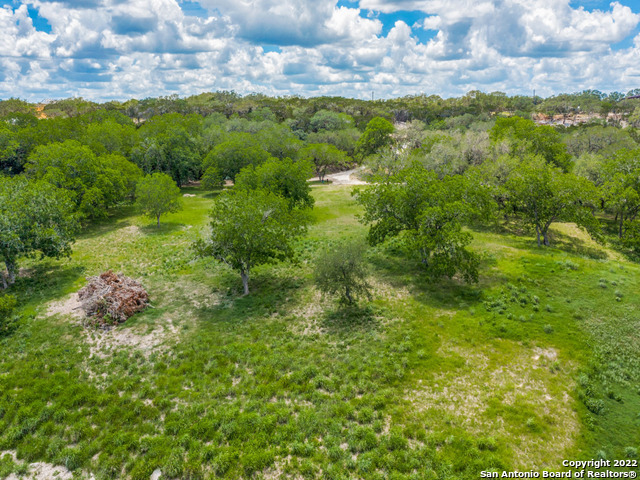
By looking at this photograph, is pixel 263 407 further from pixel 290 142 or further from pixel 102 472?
pixel 290 142

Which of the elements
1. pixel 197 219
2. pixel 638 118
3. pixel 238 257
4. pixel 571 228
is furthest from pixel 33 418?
pixel 638 118

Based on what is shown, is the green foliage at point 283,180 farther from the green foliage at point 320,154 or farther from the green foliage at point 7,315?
the green foliage at point 7,315

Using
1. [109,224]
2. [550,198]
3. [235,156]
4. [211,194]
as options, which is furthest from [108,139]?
[550,198]

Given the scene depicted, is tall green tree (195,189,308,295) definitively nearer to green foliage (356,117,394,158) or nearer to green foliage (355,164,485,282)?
green foliage (355,164,485,282)

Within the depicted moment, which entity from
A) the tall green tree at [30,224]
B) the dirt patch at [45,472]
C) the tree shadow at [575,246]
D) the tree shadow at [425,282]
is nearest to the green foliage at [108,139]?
the tall green tree at [30,224]

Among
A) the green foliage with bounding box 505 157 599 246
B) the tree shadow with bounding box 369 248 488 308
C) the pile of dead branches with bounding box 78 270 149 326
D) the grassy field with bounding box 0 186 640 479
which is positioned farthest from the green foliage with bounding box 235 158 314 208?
the green foliage with bounding box 505 157 599 246

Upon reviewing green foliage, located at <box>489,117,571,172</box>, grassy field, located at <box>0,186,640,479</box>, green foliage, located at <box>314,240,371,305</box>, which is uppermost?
green foliage, located at <box>489,117,571,172</box>
